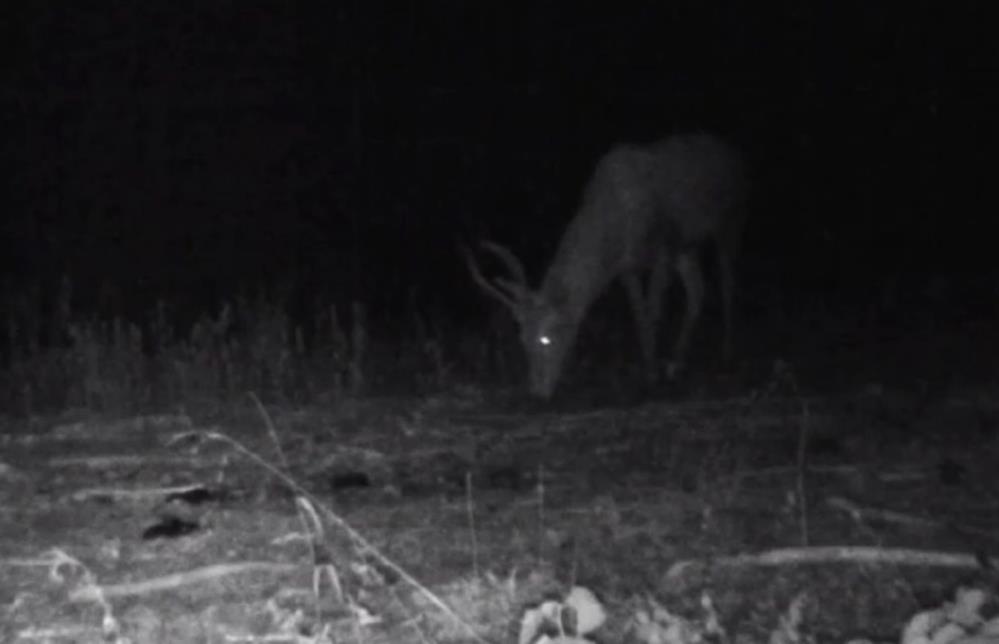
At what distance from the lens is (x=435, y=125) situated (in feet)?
83.2

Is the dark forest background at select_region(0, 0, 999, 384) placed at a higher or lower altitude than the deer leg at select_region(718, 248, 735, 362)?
higher

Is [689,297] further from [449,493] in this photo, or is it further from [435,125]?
[435,125]

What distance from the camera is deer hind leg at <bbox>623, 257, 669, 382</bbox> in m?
13.3

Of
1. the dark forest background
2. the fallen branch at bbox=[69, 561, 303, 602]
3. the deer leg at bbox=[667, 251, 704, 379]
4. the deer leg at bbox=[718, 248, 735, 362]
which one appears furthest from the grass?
the dark forest background

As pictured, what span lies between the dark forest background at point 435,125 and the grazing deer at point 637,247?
6980 mm

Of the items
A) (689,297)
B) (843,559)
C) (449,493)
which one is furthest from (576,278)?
(843,559)

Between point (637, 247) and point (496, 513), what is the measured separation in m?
5.71

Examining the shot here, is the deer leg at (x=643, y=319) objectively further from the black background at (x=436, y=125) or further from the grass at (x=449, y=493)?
the black background at (x=436, y=125)

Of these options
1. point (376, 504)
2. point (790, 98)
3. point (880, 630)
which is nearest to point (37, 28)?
point (790, 98)

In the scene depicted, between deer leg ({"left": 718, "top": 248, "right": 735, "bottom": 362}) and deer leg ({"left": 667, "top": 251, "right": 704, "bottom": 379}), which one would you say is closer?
deer leg ({"left": 667, "top": 251, "right": 704, "bottom": 379})

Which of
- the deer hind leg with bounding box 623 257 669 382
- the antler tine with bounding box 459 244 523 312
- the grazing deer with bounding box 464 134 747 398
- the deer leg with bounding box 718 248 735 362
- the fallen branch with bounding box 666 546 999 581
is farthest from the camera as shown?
the deer leg with bounding box 718 248 735 362

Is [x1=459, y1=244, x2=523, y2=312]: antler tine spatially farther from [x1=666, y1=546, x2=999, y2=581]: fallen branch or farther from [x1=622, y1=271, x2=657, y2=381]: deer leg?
[x1=666, y1=546, x2=999, y2=581]: fallen branch

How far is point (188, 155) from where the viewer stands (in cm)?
2486

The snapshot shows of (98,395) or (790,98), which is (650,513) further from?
(790,98)
